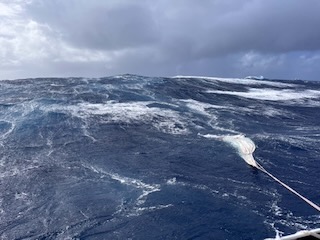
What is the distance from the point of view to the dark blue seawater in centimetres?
2212

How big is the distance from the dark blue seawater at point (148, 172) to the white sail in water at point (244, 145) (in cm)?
81

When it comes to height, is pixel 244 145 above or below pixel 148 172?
above

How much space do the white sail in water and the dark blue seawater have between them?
811mm

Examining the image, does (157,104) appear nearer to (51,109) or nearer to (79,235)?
(51,109)

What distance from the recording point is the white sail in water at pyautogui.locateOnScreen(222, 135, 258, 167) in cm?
3367

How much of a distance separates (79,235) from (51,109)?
118 ft

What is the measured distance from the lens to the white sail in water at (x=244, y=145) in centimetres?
3367

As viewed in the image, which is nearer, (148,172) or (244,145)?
(148,172)

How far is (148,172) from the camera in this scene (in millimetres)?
30703

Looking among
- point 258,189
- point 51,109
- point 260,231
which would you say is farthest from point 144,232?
point 51,109

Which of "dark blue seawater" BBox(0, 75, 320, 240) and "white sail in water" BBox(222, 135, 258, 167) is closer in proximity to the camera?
"dark blue seawater" BBox(0, 75, 320, 240)

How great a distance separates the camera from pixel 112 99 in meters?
64.4

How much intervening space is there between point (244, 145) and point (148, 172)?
41.7 feet

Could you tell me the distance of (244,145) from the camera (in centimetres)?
3731
